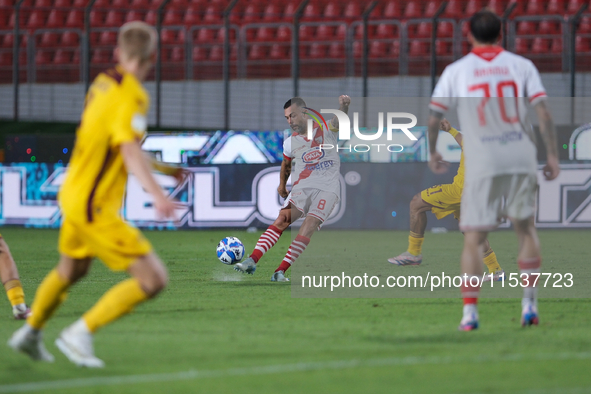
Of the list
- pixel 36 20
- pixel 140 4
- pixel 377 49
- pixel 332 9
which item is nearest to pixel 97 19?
pixel 140 4

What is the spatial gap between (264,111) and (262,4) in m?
3.92

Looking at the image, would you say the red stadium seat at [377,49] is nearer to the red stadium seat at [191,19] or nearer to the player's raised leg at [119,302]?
the red stadium seat at [191,19]

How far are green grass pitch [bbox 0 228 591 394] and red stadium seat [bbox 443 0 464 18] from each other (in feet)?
39.8

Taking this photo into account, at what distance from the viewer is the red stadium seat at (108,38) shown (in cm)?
1966

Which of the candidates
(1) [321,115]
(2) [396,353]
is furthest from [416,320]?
(1) [321,115]

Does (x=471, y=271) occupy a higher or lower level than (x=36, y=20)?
lower

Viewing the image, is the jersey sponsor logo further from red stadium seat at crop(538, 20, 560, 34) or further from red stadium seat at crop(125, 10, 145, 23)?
red stadium seat at crop(125, 10, 145, 23)

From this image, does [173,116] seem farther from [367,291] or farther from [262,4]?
[367,291]

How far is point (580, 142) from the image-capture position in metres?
16.0

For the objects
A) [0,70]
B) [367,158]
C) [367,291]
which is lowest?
[367,291]

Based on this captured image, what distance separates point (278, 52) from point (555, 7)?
6159 mm

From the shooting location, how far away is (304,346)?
17.3 ft

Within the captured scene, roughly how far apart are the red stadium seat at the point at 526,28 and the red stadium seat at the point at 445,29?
4.32ft

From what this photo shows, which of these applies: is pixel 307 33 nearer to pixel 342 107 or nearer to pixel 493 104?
pixel 342 107
